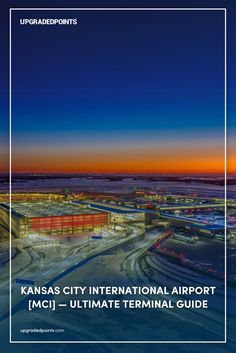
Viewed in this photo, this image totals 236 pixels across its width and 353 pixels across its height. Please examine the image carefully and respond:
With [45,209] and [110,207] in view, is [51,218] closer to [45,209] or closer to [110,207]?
[45,209]

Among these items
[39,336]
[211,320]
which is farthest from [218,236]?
[39,336]

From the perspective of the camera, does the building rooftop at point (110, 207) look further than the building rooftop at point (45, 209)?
Yes

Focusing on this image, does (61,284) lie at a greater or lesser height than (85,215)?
lesser

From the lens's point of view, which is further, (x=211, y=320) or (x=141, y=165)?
(x=141, y=165)

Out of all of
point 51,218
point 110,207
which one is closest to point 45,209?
point 51,218

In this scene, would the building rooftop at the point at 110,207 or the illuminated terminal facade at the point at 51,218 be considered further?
the building rooftop at the point at 110,207

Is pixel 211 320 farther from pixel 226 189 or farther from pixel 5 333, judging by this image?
pixel 5 333

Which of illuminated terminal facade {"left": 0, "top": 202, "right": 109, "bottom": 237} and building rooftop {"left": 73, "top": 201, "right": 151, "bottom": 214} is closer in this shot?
illuminated terminal facade {"left": 0, "top": 202, "right": 109, "bottom": 237}

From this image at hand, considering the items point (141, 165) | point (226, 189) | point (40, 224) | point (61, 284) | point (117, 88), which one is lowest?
point (61, 284)
